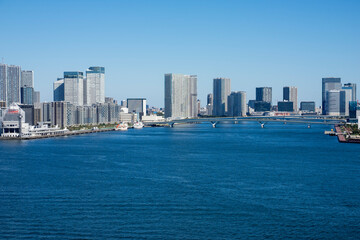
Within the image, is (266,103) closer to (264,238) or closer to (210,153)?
(210,153)

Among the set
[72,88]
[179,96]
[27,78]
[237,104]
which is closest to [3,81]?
[27,78]

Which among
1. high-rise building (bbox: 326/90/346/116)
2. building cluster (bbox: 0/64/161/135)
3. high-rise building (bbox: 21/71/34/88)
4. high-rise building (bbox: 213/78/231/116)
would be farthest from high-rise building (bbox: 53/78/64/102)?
high-rise building (bbox: 326/90/346/116)

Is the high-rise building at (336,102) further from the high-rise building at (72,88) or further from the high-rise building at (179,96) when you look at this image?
the high-rise building at (72,88)

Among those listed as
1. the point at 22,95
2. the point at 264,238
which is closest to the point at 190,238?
the point at 264,238

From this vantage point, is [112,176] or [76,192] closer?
[76,192]

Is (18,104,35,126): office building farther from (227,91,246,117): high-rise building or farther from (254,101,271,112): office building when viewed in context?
(254,101,271,112): office building

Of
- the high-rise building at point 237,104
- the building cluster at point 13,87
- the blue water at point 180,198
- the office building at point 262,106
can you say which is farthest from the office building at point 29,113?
the office building at point 262,106
